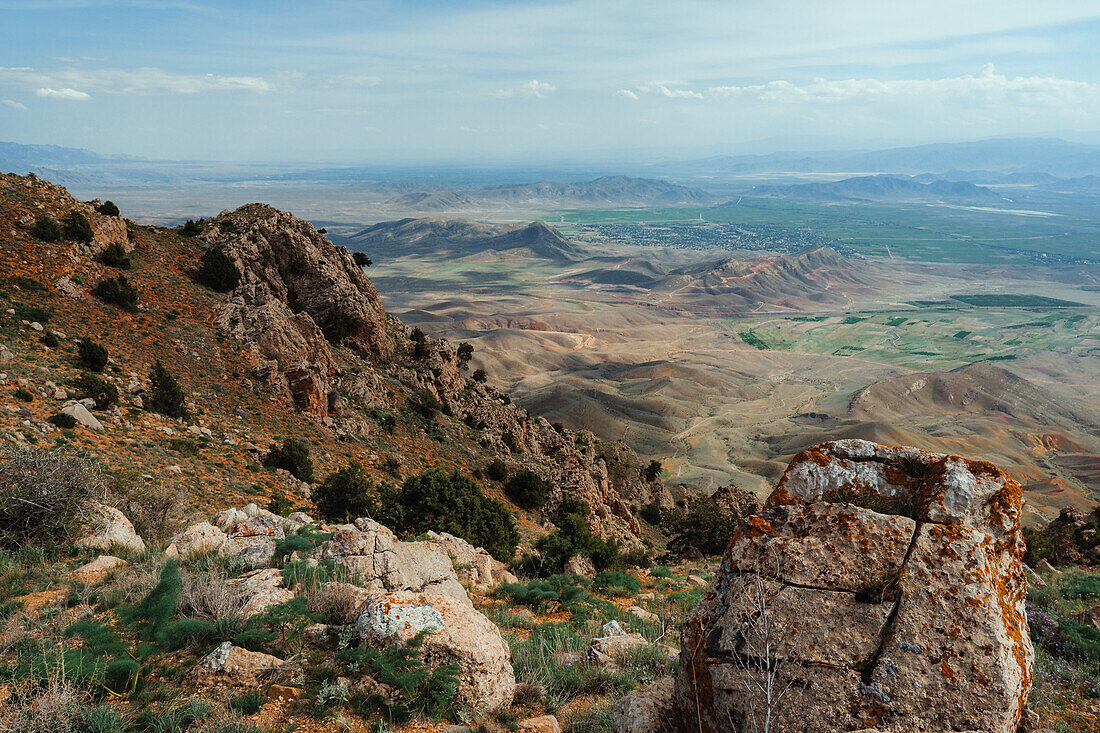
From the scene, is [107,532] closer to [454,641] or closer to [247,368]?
[454,641]

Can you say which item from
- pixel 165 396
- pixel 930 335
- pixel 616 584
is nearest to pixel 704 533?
pixel 616 584

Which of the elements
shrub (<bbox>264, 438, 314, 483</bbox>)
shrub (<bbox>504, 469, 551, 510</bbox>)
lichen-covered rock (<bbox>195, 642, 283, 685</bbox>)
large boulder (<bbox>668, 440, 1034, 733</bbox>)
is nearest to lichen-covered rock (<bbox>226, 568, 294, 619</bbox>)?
lichen-covered rock (<bbox>195, 642, 283, 685</bbox>)

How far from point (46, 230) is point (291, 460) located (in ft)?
47.5

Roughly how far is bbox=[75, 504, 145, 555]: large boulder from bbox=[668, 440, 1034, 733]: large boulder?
32.3 ft

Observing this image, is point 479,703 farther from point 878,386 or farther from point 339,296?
point 878,386

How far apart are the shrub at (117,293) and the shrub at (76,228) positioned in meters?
2.28

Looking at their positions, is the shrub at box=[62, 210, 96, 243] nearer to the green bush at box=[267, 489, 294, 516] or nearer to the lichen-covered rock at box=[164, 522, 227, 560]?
the green bush at box=[267, 489, 294, 516]

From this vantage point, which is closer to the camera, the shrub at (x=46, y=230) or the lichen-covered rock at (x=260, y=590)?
the lichen-covered rock at (x=260, y=590)

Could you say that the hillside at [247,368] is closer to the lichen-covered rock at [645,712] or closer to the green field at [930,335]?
the lichen-covered rock at [645,712]

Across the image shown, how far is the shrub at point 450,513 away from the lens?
1720cm

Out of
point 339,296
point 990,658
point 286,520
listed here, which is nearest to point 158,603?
point 286,520

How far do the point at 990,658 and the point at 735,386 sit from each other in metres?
104

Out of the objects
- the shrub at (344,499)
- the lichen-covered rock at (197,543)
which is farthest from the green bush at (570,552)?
the lichen-covered rock at (197,543)

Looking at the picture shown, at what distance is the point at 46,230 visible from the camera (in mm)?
22359
